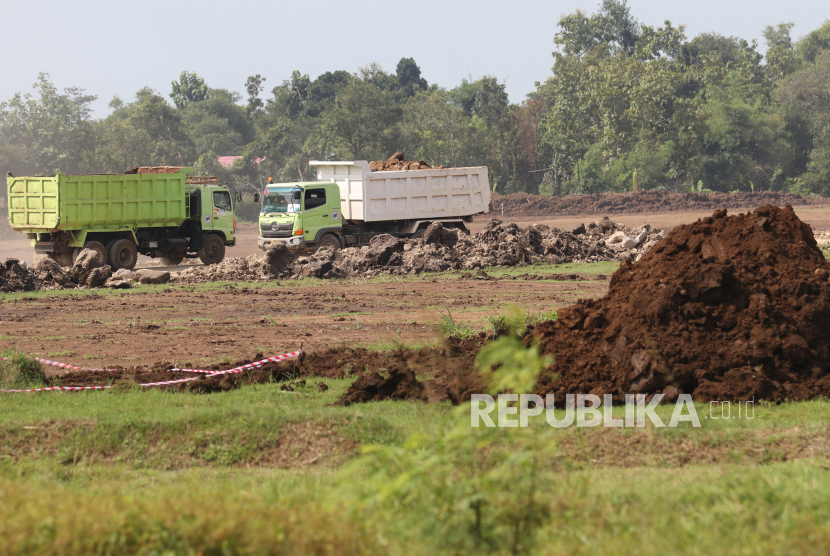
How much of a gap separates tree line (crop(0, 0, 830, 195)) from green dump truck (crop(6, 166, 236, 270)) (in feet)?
87.9

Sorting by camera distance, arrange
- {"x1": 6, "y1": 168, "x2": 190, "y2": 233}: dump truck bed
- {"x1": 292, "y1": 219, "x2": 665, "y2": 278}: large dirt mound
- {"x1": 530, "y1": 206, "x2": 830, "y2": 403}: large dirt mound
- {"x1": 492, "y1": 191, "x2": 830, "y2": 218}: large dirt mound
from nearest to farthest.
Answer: {"x1": 530, "y1": 206, "x2": 830, "y2": 403}: large dirt mound → {"x1": 6, "y1": 168, "x2": 190, "y2": 233}: dump truck bed → {"x1": 292, "y1": 219, "x2": 665, "y2": 278}: large dirt mound → {"x1": 492, "y1": 191, "x2": 830, "y2": 218}: large dirt mound

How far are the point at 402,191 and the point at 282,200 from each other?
13.6 feet

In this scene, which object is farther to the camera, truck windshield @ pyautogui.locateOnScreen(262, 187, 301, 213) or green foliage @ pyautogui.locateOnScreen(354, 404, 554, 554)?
truck windshield @ pyautogui.locateOnScreen(262, 187, 301, 213)

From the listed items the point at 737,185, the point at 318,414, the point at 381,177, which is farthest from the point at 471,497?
the point at 737,185

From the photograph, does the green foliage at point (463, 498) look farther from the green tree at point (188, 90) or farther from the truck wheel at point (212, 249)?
the green tree at point (188, 90)

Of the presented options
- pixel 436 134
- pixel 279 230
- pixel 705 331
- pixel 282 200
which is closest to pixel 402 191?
pixel 282 200

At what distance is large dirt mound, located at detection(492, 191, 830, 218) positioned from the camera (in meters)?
50.2

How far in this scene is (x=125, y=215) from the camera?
25.0 meters

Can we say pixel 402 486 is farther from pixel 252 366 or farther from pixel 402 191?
pixel 402 191

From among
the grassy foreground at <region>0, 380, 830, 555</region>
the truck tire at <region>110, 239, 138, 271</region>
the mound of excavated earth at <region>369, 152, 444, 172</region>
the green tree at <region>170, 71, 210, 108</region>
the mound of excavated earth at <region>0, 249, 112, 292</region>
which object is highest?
the green tree at <region>170, 71, 210, 108</region>

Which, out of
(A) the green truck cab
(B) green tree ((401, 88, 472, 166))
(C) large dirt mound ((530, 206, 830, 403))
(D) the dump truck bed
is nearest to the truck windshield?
(A) the green truck cab

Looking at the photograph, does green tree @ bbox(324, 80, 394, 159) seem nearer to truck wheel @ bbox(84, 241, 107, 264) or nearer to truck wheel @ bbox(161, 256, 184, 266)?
truck wheel @ bbox(161, 256, 184, 266)

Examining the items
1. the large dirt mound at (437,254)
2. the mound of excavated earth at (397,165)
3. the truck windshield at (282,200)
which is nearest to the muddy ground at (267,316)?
the large dirt mound at (437,254)

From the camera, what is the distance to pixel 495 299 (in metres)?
17.5
